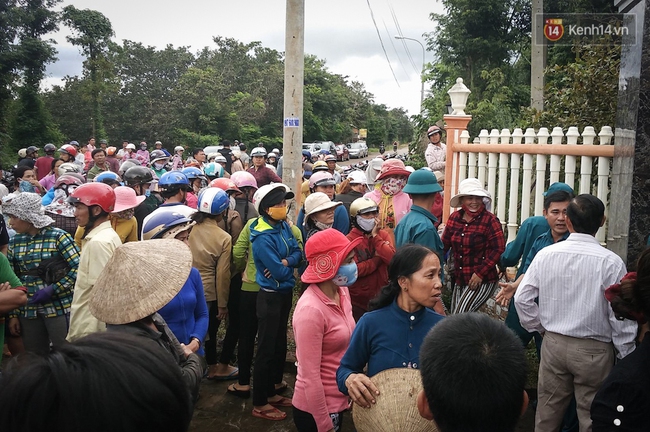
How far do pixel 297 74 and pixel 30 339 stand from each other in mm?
5018

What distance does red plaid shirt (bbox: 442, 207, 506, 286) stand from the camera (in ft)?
16.0

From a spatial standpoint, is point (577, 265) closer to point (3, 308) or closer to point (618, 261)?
point (618, 261)

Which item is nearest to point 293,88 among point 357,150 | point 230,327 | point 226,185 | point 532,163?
point 226,185

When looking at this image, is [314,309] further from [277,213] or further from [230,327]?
[230,327]

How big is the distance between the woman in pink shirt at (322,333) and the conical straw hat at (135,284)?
2.48ft

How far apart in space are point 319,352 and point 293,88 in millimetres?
5551

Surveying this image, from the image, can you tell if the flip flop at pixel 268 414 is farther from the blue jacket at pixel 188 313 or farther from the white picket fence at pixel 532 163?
the white picket fence at pixel 532 163

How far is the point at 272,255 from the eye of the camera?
453 cm

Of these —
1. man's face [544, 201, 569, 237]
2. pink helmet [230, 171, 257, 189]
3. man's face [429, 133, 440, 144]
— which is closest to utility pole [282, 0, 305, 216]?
pink helmet [230, 171, 257, 189]

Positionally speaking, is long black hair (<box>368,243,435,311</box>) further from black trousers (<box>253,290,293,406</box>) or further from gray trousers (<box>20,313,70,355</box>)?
gray trousers (<box>20,313,70,355</box>)

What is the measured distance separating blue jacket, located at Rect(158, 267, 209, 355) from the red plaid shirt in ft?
7.97

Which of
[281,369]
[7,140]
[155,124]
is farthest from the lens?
[155,124]

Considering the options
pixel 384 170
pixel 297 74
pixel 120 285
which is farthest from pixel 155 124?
pixel 120 285

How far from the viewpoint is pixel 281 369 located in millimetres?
5152
